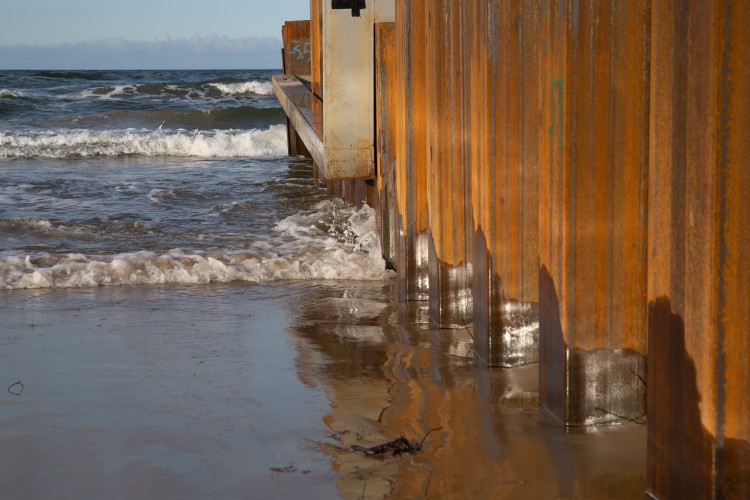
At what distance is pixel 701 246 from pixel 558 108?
2.76 ft

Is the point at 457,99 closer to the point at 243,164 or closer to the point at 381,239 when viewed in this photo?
the point at 381,239

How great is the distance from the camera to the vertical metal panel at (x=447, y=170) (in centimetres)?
413

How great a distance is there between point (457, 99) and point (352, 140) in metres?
2.53

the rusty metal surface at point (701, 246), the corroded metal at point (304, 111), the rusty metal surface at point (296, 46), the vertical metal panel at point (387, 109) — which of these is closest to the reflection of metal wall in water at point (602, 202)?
the rusty metal surface at point (701, 246)

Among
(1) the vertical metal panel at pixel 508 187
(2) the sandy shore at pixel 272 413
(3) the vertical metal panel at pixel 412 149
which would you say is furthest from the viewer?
(3) the vertical metal panel at pixel 412 149

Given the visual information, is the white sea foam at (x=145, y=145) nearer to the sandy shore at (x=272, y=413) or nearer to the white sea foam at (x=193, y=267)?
the white sea foam at (x=193, y=267)

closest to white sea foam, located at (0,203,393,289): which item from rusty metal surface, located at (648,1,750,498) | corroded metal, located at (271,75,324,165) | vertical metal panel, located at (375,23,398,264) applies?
vertical metal panel, located at (375,23,398,264)

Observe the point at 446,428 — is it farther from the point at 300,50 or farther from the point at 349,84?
the point at 300,50

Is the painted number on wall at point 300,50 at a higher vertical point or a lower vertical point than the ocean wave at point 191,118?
higher

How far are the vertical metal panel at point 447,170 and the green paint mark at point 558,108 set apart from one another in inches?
47.7

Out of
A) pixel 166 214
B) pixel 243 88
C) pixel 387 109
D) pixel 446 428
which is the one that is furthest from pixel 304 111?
pixel 243 88

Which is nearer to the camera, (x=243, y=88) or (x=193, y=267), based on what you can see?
(x=193, y=267)

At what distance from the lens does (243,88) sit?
118 feet

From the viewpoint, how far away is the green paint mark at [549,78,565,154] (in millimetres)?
2762
